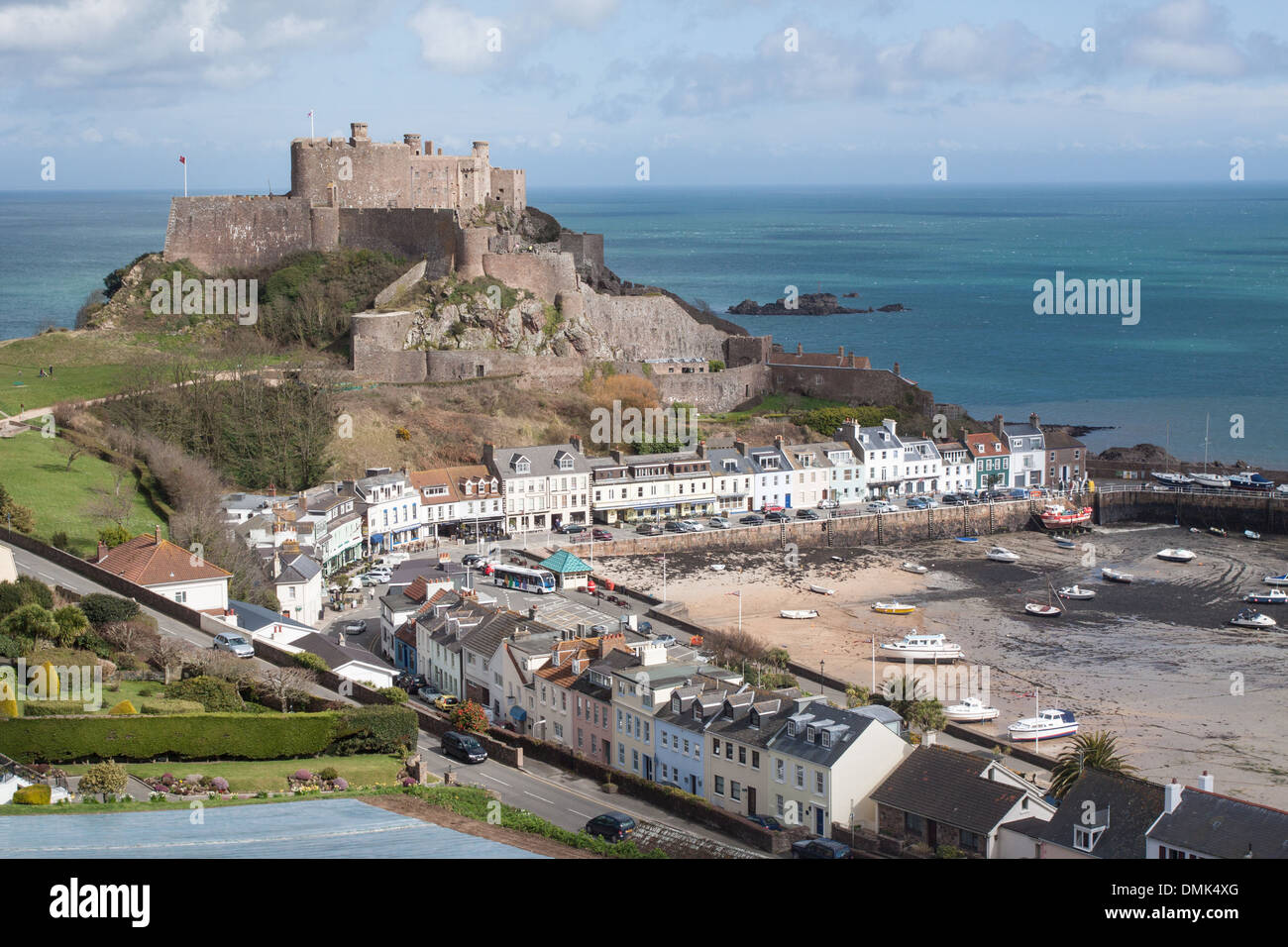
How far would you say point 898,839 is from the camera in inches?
926

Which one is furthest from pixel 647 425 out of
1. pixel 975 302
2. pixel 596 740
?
pixel 975 302

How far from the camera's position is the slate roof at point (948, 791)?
22.7 meters

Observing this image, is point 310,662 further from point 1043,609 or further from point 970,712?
point 1043,609

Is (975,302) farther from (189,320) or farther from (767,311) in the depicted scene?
(189,320)

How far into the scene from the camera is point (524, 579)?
4525 cm

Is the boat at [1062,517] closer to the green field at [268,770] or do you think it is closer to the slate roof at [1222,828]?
the slate roof at [1222,828]

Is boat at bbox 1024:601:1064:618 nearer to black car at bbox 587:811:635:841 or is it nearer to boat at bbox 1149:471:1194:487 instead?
boat at bbox 1149:471:1194:487

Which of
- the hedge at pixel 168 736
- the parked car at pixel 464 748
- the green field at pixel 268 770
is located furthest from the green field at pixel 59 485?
the green field at pixel 268 770

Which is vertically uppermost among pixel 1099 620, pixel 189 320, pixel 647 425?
pixel 189 320

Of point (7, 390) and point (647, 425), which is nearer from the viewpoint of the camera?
point (7, 390)

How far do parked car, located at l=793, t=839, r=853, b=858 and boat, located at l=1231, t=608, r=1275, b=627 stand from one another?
25.7m

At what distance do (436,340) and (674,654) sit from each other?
98.4 ft

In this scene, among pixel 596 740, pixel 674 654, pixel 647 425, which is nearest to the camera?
pixel 596 740
